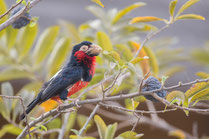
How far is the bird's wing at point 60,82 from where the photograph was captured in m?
1.53

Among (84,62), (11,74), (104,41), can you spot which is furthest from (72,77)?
(11,74)

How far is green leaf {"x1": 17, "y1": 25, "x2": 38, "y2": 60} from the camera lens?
192 centimetres

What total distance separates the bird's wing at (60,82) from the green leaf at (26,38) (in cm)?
43

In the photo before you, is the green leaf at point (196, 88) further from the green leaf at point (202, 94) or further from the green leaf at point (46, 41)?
the green leaf at point (46, 41)

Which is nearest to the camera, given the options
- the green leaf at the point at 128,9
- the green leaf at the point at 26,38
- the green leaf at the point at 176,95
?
the green leaf at the point at 176,95

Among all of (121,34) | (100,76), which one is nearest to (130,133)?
(100,76)

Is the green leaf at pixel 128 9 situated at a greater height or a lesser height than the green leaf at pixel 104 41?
greater

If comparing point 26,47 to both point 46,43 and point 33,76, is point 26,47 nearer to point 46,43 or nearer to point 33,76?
point 46,43

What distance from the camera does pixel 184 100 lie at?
3.90 ft

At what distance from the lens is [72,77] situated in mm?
1563

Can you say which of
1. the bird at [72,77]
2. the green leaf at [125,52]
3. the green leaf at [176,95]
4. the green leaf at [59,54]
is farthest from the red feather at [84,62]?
the green leaf at [176,95]

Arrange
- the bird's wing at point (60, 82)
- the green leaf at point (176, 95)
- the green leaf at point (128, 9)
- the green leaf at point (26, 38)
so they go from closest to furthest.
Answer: the green leaf at point (176, 95), the bird's wing at point (60, 82), the green leaf at point (128, 9), the green leaf at point (26, 38)

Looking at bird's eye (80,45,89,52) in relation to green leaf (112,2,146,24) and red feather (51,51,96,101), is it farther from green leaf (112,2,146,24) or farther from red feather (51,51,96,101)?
green leaf (112,2,146,24)

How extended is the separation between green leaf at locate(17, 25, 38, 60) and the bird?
0.34 meters
